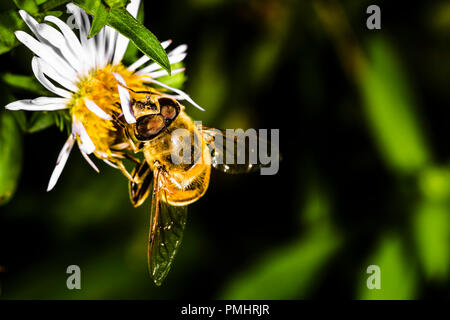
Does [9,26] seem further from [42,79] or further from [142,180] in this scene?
[142,180]

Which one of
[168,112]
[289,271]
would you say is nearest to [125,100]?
[168,112]

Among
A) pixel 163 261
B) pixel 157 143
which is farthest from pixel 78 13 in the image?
pixel 163 261

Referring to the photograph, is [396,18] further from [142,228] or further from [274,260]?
[142,228]

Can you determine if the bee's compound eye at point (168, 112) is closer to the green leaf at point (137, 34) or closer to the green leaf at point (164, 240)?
the green leaf at point (164, 240)

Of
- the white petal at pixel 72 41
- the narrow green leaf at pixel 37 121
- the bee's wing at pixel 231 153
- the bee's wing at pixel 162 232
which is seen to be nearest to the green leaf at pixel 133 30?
the white petal at pixel 72 41

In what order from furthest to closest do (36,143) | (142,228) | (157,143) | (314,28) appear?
(314,28)
(142,228)
(36,143)
(157,143)

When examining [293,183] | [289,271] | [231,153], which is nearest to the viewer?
[231,153]
